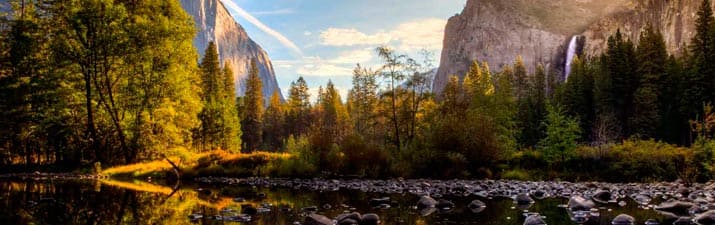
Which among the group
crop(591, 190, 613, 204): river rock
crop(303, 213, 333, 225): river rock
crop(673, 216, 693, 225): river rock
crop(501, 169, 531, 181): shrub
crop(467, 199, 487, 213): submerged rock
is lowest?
crop(501, 169, 531, 181): shrub

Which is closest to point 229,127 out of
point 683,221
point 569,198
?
point 569,198

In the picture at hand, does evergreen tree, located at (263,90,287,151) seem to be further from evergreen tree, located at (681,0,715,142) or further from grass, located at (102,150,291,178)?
evergreen tree, located at (681,0,715,142)

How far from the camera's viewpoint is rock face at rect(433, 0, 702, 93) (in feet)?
524

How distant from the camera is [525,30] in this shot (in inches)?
6777

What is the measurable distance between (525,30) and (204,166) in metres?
166

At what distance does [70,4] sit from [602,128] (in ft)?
86.8

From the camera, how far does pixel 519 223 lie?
25.0 feet

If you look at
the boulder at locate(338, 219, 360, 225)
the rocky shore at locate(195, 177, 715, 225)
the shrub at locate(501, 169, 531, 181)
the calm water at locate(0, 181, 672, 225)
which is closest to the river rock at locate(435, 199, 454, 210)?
the rocky shore at locate(195, 177, 715, 225)

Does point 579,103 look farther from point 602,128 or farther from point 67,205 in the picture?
point 67,205

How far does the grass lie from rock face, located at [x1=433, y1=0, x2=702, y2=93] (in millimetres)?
141412

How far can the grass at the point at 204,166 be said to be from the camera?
21531 mm

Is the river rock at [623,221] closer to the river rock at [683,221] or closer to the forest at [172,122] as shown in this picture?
the river rock at [683,221]

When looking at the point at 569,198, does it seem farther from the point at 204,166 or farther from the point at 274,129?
the point at 274,129

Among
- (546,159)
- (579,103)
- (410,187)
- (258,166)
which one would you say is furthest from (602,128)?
(579,103)
